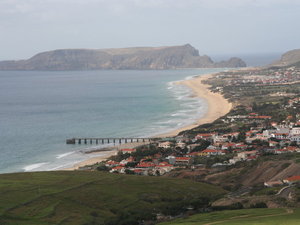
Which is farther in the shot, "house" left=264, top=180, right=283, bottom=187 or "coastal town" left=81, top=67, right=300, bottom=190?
"coastal town" left=81, top=67, right=300, bottom=190

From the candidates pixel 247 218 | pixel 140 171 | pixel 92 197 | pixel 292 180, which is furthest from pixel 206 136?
pixel 247 218

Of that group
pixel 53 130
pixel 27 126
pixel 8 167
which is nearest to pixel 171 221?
pixel 8 167

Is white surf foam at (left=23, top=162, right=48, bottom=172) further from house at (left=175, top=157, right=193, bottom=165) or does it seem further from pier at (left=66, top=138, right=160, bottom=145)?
house at (left=175, top=157, right=193, bottom=165)

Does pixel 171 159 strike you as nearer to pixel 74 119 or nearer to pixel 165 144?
pixel 165 144

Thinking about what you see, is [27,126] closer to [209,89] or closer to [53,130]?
[53,130]

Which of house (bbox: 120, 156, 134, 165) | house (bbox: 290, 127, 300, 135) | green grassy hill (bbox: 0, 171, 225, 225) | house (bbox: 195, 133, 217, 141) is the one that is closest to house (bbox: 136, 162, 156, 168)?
house (bbox: 120, 156, 134, 165)

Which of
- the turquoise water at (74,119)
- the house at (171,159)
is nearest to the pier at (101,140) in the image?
the turquoise water at (74,119)
